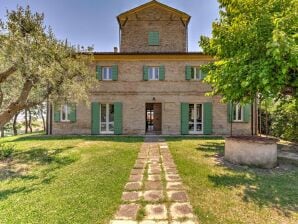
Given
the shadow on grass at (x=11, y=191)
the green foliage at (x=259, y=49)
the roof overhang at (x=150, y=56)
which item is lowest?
the shadow on grass at (x=11, y=191)

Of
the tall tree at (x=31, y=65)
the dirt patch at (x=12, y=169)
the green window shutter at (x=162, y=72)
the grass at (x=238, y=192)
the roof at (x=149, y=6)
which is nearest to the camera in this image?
the grass at (x=238, y=192)

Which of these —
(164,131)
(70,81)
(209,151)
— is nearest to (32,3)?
(70,81)

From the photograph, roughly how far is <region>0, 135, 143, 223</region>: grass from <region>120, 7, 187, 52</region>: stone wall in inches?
447

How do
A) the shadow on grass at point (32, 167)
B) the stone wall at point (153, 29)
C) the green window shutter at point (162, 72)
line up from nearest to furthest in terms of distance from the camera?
the shadow on grass at point (32, 167), the green window shutter at point (162, 72), the stone wall at point (153, 29)

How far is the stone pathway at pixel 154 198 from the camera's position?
3635mm

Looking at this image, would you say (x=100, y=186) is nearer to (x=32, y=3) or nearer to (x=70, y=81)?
(x=70, y=81)

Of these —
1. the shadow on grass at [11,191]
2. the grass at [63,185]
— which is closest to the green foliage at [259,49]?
the grass at [63,185]

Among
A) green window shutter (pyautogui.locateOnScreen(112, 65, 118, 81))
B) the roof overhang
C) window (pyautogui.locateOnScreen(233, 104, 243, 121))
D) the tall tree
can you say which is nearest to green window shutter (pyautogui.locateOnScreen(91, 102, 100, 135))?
green window shutter (pyautogui.locateOnScreen(112, 65, 118, 81))

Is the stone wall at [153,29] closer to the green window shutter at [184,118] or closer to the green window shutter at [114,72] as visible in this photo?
the green window shutter at [114,72]

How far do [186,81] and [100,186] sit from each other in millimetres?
11581

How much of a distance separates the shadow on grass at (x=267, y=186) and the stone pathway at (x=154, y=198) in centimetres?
123

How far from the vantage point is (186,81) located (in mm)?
15250

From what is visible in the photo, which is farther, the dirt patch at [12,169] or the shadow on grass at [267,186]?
the dirt patch at [12,169]

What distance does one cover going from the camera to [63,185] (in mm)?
5211
